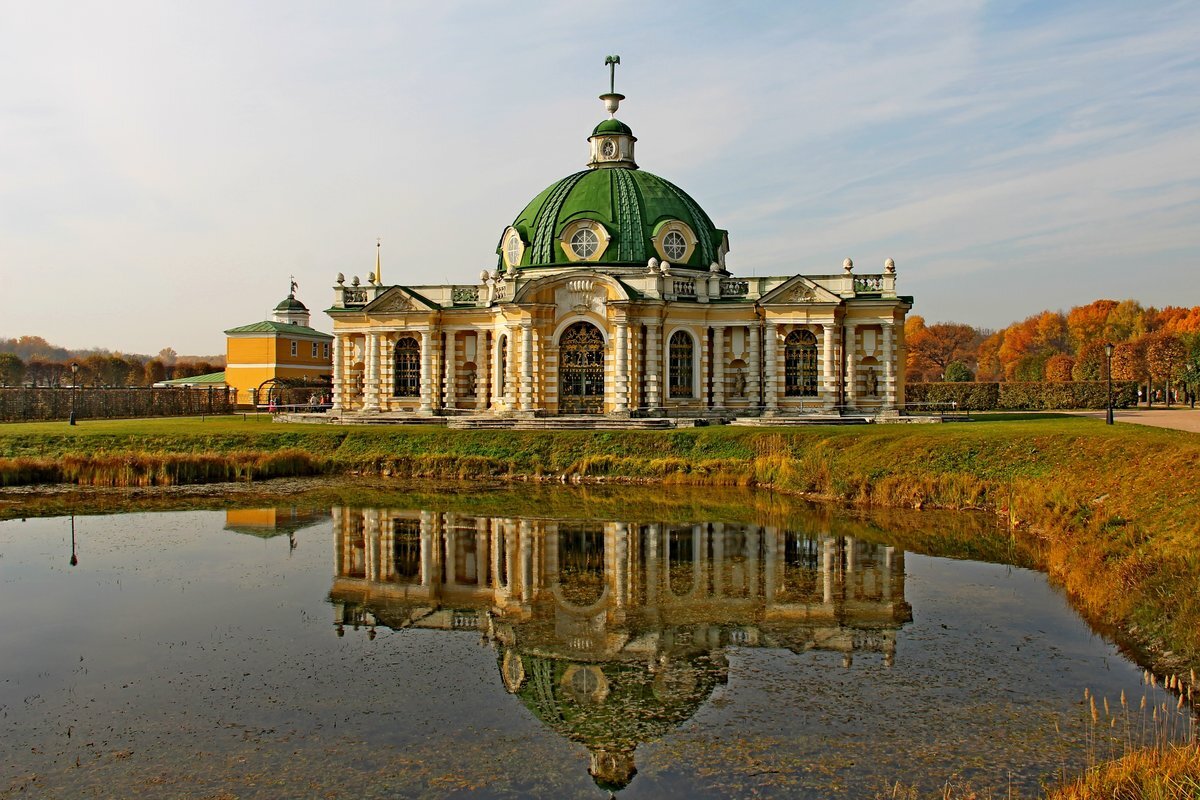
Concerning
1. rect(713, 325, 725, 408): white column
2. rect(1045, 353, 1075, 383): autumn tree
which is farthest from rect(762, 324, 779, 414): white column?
rect(1045, 353, 1075, 383): autumn tree

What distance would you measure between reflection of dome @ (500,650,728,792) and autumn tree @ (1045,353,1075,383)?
77.4 meters

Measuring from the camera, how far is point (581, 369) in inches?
1709

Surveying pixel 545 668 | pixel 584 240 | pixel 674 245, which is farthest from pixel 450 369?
pixel 545 668

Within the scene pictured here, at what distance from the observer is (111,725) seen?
1086 cm

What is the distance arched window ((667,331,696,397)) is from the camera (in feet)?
145

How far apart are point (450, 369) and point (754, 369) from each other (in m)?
14.5

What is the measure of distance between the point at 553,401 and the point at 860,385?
13761 mm

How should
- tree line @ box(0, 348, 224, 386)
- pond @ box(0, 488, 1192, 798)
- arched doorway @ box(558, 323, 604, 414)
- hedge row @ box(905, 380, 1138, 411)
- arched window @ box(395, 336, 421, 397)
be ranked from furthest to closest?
tree line @ box(0, 348, 224, 386), hedge row @ box(905, 380, 1138, 411), arched window @ box(395, 336, 421, 397), arched doorway @ box(558, 323, 604, 414), pond @ box(0, 488, 1192, 798)

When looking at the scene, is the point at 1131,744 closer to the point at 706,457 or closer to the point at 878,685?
the point at 878,685

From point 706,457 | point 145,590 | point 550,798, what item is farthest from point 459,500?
point 550,798

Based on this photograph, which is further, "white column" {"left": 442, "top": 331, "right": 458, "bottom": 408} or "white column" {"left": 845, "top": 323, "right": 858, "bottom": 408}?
"white column" {"left": 442, "top": 331, "right": 458, "bottom": 408}

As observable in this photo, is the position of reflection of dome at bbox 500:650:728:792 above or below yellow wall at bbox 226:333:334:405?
below

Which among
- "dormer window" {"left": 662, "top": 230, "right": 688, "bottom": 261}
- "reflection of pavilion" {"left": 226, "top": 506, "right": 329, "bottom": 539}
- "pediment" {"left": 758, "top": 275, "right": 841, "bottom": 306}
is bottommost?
"reflection of pavilion" {"left": 226, "top": 506, "right": 329, "bottom": 539}

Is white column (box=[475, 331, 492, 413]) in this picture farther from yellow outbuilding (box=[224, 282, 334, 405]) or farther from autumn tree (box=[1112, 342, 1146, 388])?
autumn tree (box=[1112, 342, 1146, 388])
